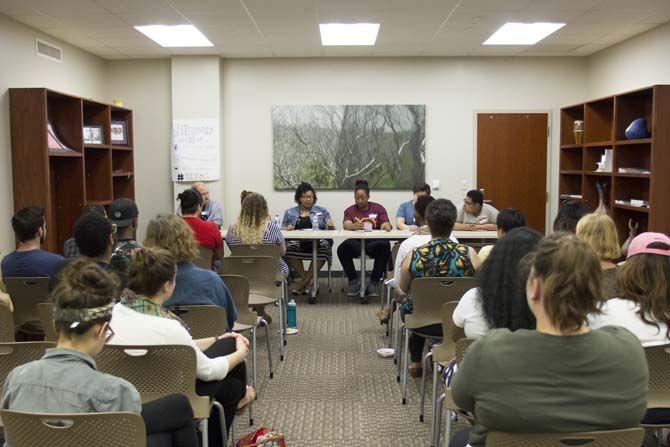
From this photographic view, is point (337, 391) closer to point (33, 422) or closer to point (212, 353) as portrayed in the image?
point (212, 353)

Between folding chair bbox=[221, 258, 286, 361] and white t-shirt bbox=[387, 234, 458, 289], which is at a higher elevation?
white t-shirt bbox=[387, 234, 458, 289]

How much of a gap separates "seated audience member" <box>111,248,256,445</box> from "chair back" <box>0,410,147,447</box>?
1.89ft

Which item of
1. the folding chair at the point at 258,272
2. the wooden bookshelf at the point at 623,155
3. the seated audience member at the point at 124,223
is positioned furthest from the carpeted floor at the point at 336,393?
the wooden bookshelf at the point at 623,155

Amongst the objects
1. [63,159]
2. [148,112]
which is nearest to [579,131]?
[148,112]

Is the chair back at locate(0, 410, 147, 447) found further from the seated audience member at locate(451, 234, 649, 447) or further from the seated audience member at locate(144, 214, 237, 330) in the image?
the seated audience member at locate(144, 214, 237, 330)

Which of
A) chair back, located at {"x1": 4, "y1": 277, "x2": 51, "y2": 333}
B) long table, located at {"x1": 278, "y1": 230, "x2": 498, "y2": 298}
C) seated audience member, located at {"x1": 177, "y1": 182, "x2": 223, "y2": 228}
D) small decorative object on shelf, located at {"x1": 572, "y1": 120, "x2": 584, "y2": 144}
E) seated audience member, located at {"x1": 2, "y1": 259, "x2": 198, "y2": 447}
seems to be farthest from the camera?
seated audience member, located at {"x1": 177, "y1": 182, "x2": 223, "y2": 228}

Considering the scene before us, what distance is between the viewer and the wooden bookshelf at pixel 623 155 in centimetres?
549

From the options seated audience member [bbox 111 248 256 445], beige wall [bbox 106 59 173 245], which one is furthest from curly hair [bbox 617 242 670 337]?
beige wall [bbox 106 59 173 245]

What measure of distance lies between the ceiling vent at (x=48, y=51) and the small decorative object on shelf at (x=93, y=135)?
79cm

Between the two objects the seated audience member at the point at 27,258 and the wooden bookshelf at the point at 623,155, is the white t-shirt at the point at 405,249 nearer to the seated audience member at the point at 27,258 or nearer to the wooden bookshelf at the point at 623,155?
the seated audience member at the point at 27,258

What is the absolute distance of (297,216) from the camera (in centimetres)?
711

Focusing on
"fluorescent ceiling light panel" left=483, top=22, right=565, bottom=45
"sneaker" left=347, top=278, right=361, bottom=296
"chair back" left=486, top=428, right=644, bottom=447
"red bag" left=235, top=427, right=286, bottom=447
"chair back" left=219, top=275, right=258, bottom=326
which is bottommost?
"sneaker" left=347, top=278, right=361, bottom=296

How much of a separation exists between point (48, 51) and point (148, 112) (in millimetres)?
1736

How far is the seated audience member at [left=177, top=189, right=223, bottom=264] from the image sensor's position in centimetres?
487
